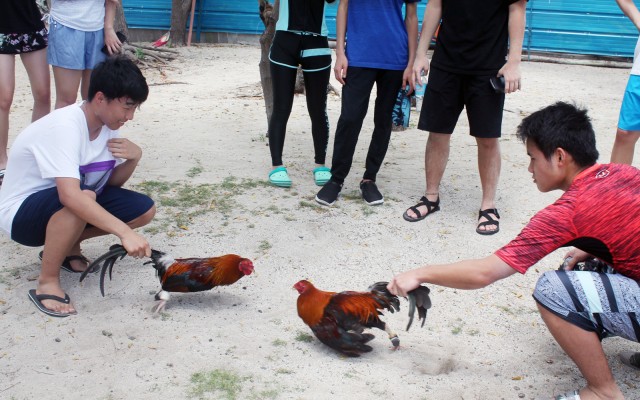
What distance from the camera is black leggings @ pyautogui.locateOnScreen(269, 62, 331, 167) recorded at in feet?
18.0

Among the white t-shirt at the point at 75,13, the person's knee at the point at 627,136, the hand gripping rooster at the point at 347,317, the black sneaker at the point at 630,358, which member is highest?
the white t-shirt at the point at 75,13

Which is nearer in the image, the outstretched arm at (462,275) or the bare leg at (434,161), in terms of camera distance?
the outstretched arm at (462,275)

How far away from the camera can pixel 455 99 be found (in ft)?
16.3

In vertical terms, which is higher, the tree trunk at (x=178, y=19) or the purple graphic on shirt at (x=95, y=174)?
the purple graphic on shirt at (x=95, y=174)

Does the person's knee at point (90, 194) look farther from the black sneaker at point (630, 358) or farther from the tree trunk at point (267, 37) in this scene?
the tree trunk at point (267, 37)

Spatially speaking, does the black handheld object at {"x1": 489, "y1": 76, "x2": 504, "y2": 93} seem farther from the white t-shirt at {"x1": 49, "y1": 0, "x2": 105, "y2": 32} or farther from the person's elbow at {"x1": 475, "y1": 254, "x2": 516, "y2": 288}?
the white t-shirt at {"x1": 49, "y1": 0, "x2": 105, "y2": 32}

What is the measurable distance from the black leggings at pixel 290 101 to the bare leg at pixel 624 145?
2243 mm

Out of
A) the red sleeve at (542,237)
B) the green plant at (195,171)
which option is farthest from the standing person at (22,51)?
the red sleeve at (542,237)

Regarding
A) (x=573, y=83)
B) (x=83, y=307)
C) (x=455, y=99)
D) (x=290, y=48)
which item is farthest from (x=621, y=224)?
(x=573, y=83)

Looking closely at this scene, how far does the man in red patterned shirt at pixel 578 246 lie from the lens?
2.73 metres

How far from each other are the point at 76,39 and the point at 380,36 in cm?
228

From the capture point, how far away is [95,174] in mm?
3846

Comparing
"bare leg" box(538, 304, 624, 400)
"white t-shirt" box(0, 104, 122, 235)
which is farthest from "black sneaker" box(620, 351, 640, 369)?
"white t-shirt" box(0, 104, 122, 235)

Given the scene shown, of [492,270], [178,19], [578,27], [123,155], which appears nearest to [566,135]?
[492,270]
